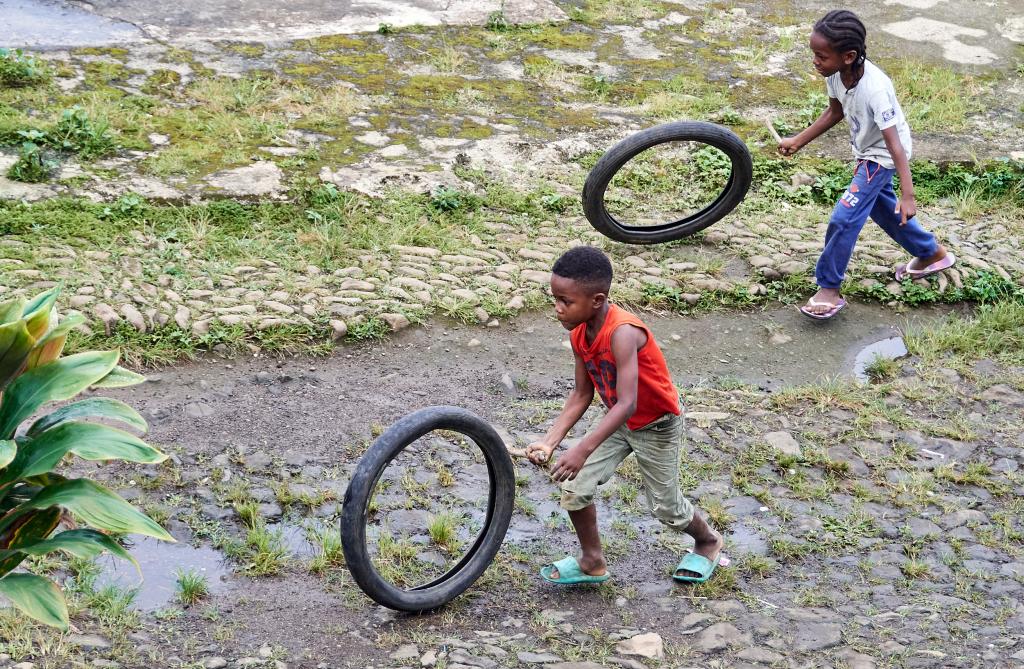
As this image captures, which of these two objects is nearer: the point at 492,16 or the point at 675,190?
the point at 675,190

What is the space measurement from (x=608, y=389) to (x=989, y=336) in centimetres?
340

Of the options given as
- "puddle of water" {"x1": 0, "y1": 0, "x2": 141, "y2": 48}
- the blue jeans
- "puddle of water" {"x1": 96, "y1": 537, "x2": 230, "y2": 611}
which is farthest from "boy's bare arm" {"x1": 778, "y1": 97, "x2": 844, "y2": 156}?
"puddle of water" {"x1": 0, "y1": 0, "x2": 141, "y2": 48}

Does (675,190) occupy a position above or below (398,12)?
below

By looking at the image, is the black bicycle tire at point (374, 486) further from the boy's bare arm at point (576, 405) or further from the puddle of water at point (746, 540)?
the puddle of water at point (746, 540)

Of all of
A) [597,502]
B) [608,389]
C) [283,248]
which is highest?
[608,389]

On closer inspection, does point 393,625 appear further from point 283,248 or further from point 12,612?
point 283,248

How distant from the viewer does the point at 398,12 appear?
1012cm

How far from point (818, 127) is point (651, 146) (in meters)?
1.10

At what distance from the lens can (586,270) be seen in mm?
3674

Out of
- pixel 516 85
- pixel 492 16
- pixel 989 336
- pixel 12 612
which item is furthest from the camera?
pixel 492 16

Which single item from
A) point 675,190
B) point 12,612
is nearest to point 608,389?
point 12,612

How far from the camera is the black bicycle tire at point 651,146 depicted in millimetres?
6496

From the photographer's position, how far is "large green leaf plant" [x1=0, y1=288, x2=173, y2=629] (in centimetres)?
304

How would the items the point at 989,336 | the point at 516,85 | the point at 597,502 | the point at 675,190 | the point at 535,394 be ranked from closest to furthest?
the point at 597,502
the point at 535,394
the point at 989,336
the point at 675,190
the point at 516,85
